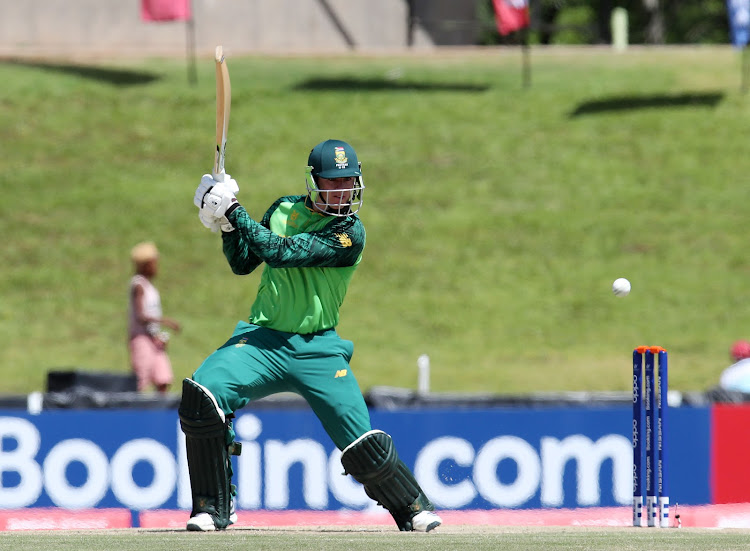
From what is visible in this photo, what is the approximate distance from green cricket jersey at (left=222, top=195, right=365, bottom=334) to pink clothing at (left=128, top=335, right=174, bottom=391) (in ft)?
19.6

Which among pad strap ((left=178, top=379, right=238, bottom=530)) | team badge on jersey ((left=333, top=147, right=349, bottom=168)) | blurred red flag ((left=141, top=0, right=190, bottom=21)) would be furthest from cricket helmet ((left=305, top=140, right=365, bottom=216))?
blurred red flag ((left=141, top=0, right=190, bottom=21))

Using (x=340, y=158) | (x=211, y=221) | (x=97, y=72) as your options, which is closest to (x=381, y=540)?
(x=211, y=221)

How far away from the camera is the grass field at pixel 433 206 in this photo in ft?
59.3

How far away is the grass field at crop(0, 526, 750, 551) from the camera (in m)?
5.28

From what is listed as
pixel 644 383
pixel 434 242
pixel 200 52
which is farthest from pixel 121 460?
pixel 200 52

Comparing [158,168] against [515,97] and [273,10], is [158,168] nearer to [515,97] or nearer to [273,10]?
[515,97]

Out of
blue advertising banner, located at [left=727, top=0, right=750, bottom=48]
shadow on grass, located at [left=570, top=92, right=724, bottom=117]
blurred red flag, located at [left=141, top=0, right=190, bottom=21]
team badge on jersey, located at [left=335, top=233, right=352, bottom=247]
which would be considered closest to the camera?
team badge on jersey, located at [left=335, top=233, right=352, bottom=247]

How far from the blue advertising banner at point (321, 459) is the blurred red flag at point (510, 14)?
19.1 metres

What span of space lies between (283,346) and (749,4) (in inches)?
805

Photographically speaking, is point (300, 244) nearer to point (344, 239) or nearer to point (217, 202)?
point (344, 239)

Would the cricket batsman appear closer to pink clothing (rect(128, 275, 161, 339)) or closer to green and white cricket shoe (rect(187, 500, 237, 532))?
green and white cricket shoe (rect(187, 500, 237, 532))

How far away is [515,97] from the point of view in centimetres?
2655

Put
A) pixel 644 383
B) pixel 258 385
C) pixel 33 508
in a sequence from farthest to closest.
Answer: pixel 33 508 → pixel 644 383 → pixel 258 385

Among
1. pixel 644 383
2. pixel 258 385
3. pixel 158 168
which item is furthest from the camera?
pixel 158 168
